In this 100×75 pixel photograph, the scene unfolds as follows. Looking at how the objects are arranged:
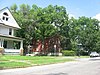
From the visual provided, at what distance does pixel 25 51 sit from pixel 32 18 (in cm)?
953

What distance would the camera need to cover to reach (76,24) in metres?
74.8

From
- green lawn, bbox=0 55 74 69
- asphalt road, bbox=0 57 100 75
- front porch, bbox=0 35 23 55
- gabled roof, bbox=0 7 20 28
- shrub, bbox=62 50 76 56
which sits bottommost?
asphalt road, bbox=0 57 100 75

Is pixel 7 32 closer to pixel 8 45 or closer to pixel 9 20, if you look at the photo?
pixel 8 45

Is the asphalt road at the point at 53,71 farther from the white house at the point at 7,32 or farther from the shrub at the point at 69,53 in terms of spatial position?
the shrub at the point at 69,53

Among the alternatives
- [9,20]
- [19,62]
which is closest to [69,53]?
[9,20]

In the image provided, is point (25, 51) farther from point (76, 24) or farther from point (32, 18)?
point (76, 24)

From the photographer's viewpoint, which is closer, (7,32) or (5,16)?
(7,32)

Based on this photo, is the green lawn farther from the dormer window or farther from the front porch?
the dormer window

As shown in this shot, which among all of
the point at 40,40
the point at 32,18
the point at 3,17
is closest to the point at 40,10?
the point at 32,18

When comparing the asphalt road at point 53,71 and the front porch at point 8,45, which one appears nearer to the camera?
the asphalt road at point 53,71

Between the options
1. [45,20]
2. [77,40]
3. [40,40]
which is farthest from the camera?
[77,40]

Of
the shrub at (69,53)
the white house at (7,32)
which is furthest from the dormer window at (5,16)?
the shrub at (69,53)

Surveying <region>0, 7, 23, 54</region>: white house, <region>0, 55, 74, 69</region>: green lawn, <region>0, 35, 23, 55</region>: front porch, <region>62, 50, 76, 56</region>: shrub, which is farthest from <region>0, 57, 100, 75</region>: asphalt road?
<region>62, 50, 76, 56</region>: shrub

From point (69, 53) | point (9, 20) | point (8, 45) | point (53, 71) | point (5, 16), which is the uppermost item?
point (5, 16)
